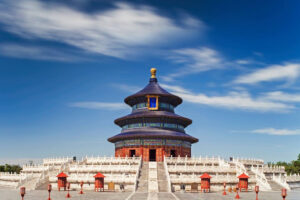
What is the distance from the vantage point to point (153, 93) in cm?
6762

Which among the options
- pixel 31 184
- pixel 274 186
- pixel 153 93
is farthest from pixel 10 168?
pixel 274 186

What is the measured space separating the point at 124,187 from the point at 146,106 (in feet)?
85.7

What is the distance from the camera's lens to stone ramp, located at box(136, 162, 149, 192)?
4124cm

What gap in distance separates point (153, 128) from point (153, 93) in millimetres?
6704

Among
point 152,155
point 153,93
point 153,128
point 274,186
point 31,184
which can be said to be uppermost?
point 153,93

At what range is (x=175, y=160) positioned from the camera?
51594 millimetres

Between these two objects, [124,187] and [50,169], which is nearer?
[124,187]

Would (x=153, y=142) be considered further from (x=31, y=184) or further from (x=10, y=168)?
(x=10, y=168)

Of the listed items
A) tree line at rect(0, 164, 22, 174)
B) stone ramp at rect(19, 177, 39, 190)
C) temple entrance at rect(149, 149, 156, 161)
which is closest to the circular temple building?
temple entrance at rect(149, 149, 156, 161)

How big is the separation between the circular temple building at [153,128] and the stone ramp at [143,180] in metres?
11.8

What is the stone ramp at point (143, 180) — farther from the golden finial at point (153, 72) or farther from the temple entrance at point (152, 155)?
the golden finial at point (153, 72)

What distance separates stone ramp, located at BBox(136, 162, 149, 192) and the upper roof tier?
2003 cm

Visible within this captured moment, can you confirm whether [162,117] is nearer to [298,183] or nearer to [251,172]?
[251,172]

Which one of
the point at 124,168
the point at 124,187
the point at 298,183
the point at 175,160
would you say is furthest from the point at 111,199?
the point at 298,183
